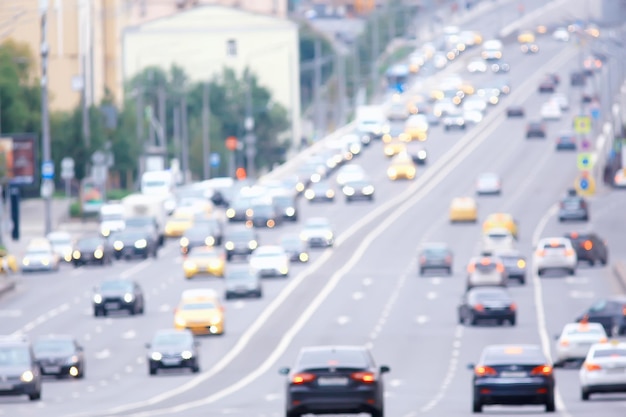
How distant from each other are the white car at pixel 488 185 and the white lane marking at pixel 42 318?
40373 mm

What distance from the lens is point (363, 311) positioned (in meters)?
72.8

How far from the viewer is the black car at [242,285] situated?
7581 cm

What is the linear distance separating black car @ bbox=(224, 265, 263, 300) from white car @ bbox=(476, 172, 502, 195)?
37.3 metres

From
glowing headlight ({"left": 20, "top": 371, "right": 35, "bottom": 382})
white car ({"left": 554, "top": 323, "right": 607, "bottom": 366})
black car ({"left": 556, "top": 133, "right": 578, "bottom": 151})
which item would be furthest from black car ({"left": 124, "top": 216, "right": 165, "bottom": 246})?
glowing headlight ({"left": 20, "top": 371, "right": 35, "bottom": 382})

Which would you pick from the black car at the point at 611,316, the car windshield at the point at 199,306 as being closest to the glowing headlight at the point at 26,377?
the car windshield at the point at 199,306

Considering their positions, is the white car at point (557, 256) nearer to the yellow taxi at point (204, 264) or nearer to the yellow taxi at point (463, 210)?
the yellow taxi at point (204, 264)

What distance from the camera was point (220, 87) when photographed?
190 metres

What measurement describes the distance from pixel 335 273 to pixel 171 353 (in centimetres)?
2975

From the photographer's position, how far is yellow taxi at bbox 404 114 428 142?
137250 millimetres

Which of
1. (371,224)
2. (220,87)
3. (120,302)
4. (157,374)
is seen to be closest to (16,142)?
(371,224)

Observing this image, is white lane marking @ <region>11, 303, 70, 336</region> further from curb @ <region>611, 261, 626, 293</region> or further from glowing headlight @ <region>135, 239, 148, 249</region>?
curb @ <region>611, 261, 626, 293</region>

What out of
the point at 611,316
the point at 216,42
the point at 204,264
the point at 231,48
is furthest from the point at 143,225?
the point at 216,42

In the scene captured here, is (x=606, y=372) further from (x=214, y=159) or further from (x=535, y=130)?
(x=214, y=159)

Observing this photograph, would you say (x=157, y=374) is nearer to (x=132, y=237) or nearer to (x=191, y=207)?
(x=132, y=237)
